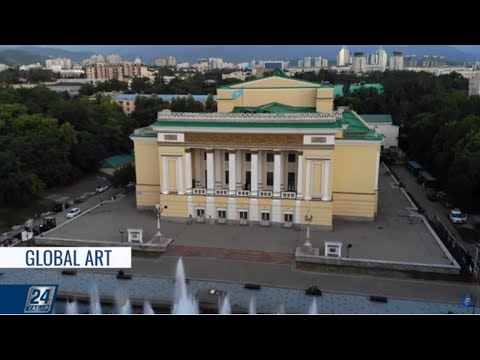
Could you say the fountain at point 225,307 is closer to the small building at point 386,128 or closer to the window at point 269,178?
the window at point 269,178

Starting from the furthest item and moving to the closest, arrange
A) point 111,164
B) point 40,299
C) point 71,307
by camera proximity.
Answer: point 111,164 < point 71,307 < point 40,299

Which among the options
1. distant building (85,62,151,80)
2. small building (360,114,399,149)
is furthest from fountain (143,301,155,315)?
distant building (85,62,151,80)

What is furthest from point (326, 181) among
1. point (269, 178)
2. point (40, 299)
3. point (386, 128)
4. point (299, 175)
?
point (386, 128)

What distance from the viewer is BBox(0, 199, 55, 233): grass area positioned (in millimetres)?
18703

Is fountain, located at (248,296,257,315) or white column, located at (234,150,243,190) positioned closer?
fountain, located at (248,296,257,315)

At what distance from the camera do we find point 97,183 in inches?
1012

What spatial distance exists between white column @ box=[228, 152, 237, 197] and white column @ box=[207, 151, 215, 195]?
27.0 inches

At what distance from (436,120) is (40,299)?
25.0 metres

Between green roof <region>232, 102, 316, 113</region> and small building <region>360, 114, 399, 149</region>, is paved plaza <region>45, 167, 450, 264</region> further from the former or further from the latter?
small building <region>360, 114, 399, 149</region>

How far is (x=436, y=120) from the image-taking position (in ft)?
88.7

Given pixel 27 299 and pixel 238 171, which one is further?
pixel 238 171

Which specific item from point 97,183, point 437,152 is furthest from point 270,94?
point 97,183

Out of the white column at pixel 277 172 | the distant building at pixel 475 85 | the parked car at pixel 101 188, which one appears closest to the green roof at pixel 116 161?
the parked car at pixel 101 188

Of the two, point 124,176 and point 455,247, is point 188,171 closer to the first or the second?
point 124,176
